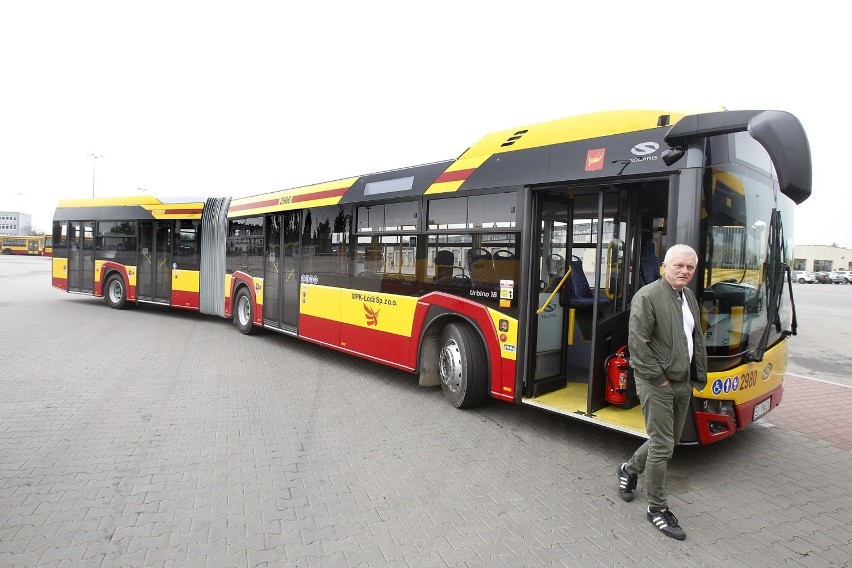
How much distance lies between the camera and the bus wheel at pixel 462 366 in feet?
19.0

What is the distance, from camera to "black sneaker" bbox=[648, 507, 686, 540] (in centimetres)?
339

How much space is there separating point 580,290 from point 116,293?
46.4 feet

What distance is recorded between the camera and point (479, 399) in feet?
19.6

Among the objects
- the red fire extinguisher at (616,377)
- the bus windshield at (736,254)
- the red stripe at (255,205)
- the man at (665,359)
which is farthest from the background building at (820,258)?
the man at (665,359)

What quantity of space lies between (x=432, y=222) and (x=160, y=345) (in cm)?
630

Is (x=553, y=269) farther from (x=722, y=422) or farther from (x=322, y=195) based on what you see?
(x=322, y=195)

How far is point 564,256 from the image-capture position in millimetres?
5762

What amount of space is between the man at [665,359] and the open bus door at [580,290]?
3.94ft

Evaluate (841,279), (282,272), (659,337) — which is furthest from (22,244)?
(841,279)

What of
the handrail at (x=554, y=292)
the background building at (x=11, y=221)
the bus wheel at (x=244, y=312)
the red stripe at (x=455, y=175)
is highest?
the background building at (x=11, y=221)

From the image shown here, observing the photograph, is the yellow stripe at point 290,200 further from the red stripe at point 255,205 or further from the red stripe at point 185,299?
the red stripe at point 185,299

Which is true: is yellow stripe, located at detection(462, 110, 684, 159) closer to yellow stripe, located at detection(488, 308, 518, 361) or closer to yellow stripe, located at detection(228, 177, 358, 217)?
yellow stripe, located at detection(488, 308, 518, 361)

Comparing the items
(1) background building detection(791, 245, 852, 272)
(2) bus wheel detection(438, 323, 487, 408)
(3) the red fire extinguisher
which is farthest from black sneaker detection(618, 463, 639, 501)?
(1) background building detection(791, 245, 852, 272)

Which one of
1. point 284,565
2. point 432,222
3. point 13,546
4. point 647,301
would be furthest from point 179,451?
point 647,301
